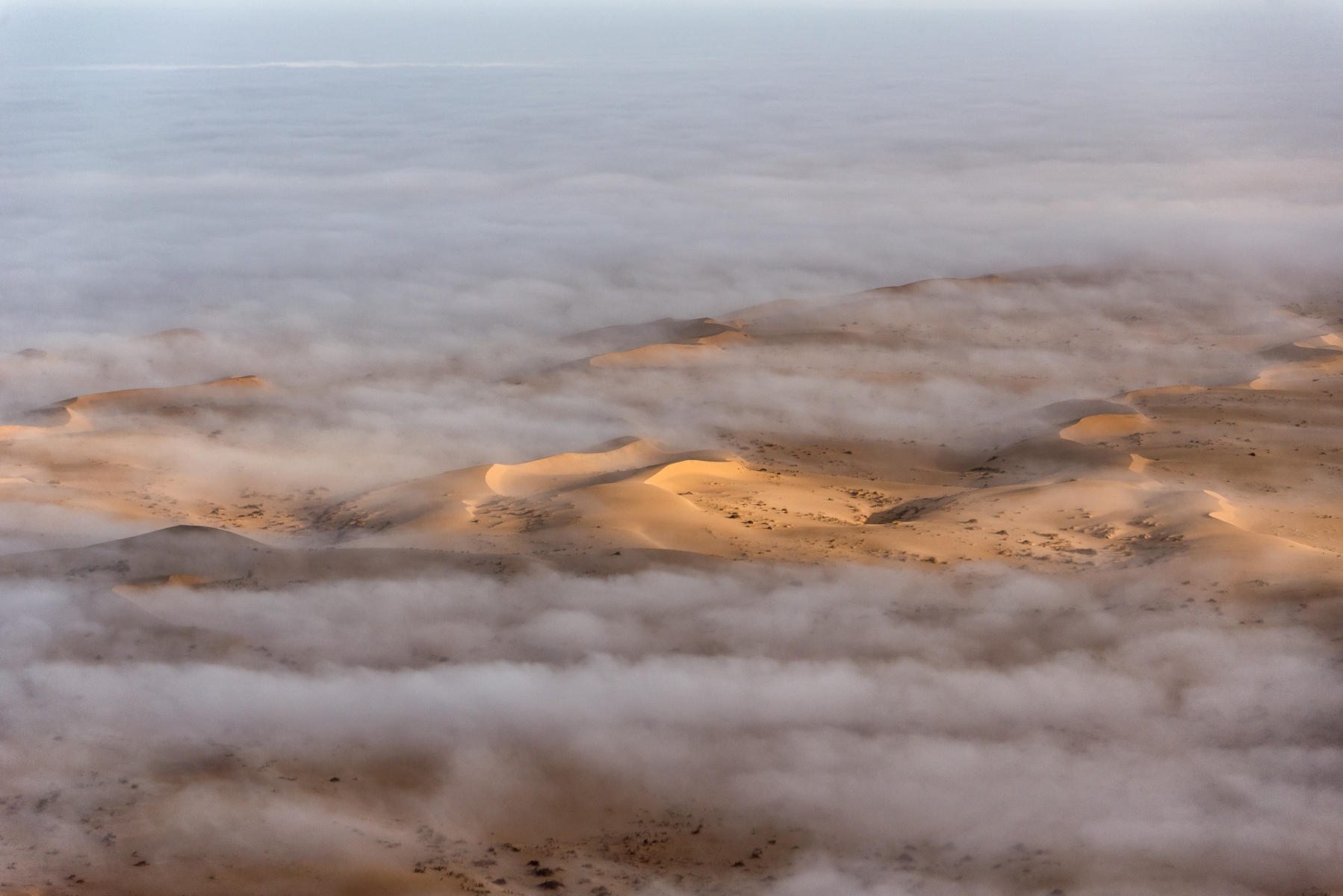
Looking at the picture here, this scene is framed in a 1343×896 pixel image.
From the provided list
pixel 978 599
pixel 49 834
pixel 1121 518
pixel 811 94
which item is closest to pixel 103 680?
pixel 49 834

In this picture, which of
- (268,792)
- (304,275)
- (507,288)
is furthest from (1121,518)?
(304,275)

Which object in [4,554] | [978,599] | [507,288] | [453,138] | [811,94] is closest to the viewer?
[978,599]

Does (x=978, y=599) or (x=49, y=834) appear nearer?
(x=49, y=834)

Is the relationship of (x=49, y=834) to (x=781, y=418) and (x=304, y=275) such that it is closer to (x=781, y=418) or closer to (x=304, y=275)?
(x=781, y=418)

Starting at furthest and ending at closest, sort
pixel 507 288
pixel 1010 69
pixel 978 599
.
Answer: pixel 1010 69 → pixel 507 288 → pixel 978 599

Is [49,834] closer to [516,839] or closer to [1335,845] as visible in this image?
[516,839]

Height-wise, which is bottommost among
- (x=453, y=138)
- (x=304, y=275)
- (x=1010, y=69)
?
(x=304, y=275)

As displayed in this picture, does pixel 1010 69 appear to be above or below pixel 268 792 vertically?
above
